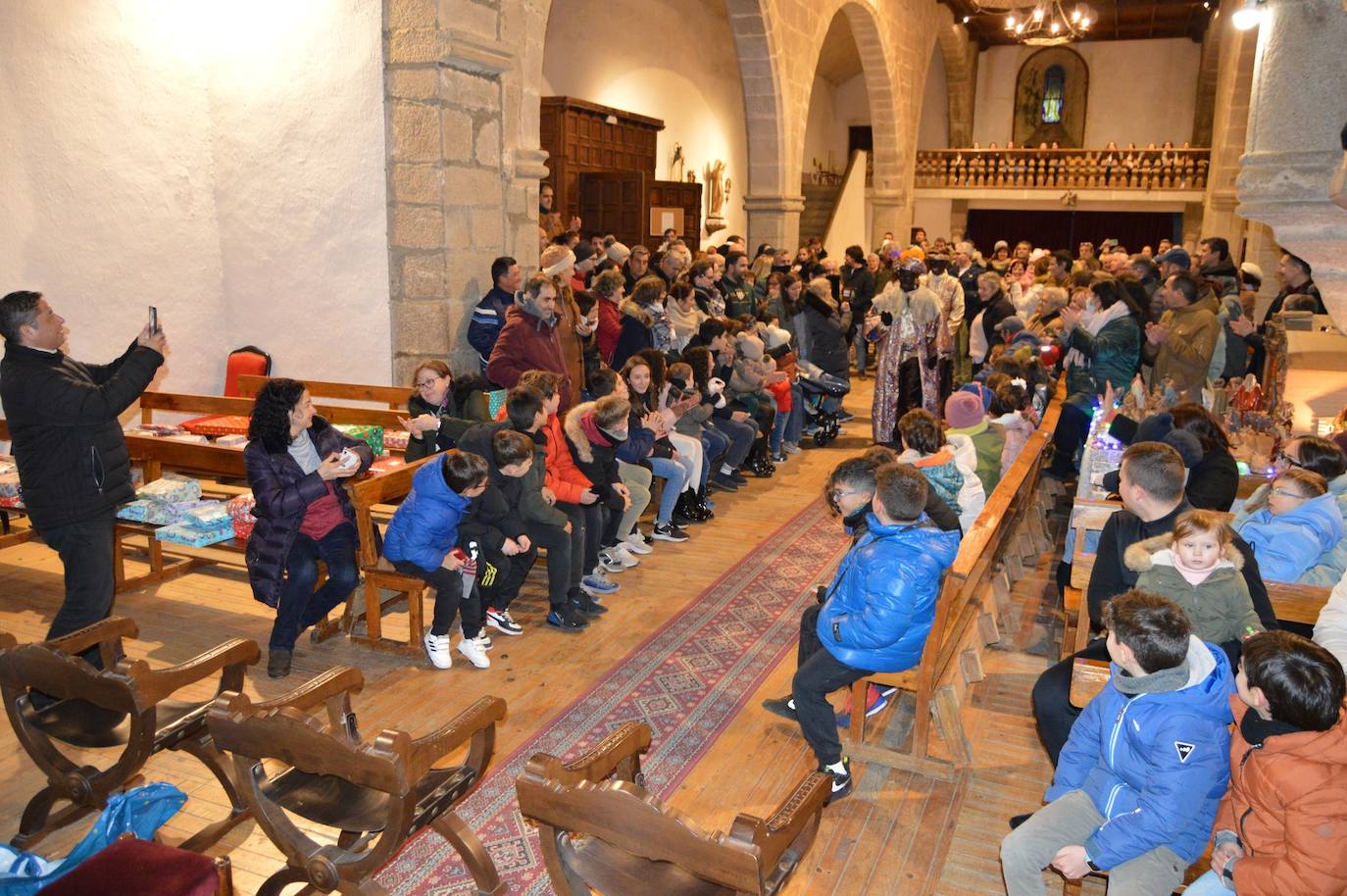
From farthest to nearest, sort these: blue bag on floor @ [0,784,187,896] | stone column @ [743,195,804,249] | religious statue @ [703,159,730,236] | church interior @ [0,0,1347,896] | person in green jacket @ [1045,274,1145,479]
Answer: religious statue @ [703,159,730,236]
stone column @ [743,195,804,249]
person in green jacket @ [1045,274,1145,479]
church interior @ [0,0,1347,896]
blue bag on floor @ [0,784,187,896]

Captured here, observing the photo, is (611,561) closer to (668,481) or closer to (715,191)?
(668,481)

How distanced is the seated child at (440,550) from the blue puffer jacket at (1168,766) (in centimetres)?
254

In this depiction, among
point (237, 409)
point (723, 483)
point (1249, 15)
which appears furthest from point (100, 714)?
point (1249, 15)

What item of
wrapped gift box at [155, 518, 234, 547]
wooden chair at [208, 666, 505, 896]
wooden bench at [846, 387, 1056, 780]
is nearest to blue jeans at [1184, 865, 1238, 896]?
wooden bench at [846, 387, 1056, 780]

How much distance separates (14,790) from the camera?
Answer: 338 centimetres

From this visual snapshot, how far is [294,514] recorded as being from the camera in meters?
4.19

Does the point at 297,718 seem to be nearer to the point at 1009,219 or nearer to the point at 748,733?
the point at 748,733

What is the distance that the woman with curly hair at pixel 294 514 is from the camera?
4.09 meters

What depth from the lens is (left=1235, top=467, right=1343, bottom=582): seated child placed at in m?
3.53

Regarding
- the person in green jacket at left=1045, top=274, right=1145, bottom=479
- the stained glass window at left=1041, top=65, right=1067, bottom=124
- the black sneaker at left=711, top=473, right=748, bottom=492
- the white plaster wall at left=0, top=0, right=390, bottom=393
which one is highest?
the stained glass window at left=1041, top=65, right=1067, bottom=124

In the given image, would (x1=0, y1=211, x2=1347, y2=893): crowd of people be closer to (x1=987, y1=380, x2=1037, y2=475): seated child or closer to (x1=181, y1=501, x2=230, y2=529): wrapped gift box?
(x1=987, y1=380, x2=1037, y2=475): seated child

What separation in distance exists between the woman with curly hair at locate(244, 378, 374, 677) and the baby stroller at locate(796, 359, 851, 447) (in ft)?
15.8

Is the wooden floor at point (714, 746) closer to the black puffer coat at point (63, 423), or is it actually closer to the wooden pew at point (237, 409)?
the black puffer coat at point (63, 423)

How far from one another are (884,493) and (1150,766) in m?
1.15
